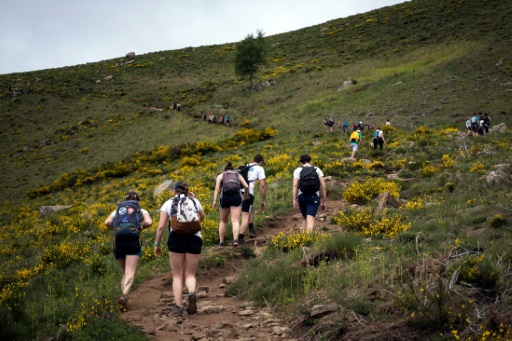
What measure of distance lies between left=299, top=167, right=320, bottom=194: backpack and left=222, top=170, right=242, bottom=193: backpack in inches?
53.1

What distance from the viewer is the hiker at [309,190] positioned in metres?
8.21

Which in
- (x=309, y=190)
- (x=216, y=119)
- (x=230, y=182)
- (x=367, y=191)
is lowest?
(x=367, y=191)

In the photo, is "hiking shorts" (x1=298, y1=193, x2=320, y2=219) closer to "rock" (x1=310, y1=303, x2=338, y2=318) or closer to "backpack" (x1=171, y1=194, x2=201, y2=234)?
"backpack" (x1=171, y1=194, x2=201, y2=234)

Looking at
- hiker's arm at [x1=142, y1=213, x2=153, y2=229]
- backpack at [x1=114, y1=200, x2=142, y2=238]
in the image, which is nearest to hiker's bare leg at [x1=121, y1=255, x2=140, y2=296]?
backpack at [x1=114, y1=200, x2=142, y2=238]

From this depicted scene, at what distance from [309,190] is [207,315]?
3406mm

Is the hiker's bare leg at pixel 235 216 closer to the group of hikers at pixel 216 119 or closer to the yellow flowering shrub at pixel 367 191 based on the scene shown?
the yellow flowering shrub at pixel 367 191

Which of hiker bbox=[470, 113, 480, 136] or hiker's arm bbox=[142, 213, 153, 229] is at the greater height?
hiker bbox=[470, 113, 480, 136]

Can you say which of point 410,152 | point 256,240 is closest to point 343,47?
point 410,152

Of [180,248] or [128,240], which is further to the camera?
[128,240]

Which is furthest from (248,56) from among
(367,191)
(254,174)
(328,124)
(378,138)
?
(254,174)

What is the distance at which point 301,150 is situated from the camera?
22.9 m

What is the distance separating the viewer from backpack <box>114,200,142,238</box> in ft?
21.1

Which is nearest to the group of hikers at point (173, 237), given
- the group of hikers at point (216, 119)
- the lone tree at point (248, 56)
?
the group of hikers at point (216, 119)

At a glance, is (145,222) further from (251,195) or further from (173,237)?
(251,195)
